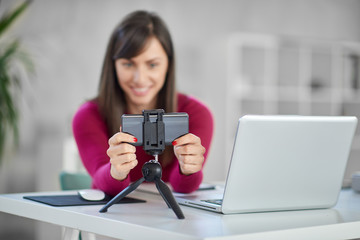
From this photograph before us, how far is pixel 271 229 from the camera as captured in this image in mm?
1110

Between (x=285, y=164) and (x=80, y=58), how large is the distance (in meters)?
3.67

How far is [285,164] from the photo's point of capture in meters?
1.30

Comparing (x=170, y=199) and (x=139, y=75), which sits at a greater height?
(x=139, y=75)

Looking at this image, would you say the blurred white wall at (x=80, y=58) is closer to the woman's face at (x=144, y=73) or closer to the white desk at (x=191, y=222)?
the woman's face at (x=144, y=73)

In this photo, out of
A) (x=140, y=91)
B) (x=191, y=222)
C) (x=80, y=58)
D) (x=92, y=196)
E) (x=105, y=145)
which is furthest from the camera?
(x=80, y=58)

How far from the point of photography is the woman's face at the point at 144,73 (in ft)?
6.72

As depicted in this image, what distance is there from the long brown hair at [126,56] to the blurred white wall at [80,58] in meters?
2.15

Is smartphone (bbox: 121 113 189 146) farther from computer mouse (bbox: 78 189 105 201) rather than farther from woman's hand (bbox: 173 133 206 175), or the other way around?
computer mouse (bbox: 78 189 105 201)

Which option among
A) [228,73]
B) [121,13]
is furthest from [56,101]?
[228,73]

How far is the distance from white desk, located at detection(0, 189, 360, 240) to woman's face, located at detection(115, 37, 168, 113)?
699 millimetres

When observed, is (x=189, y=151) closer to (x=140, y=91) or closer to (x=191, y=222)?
(x=191, y=222)

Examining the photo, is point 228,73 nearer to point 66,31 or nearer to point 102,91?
point 66,31

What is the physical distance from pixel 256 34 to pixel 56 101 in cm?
225

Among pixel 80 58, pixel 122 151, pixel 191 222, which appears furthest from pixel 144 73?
pixel 80 58
